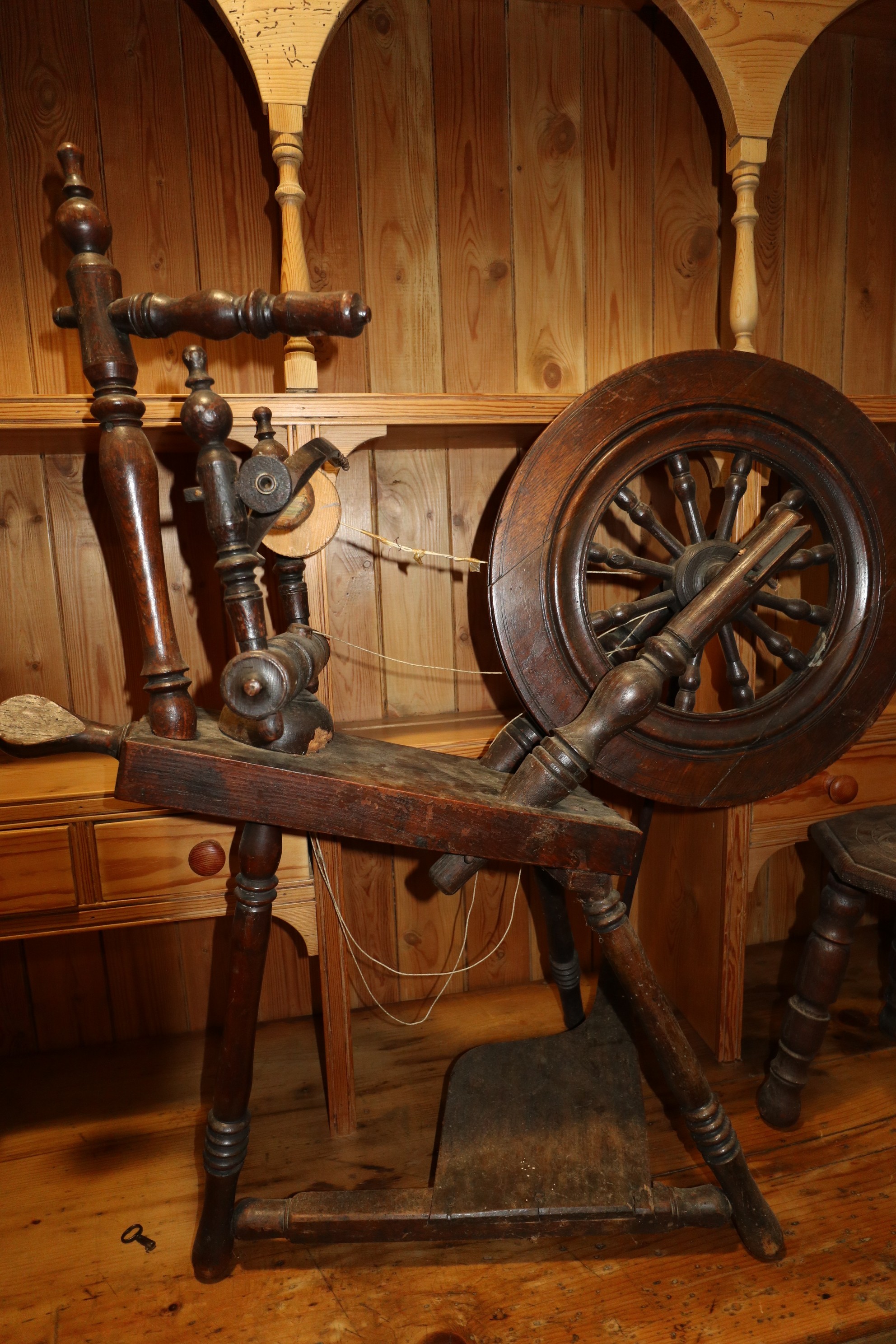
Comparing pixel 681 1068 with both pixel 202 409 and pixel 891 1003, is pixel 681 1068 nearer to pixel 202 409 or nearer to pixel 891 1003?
pixel 891 1003

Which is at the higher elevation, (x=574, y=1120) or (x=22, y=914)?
(x=22, y=914)

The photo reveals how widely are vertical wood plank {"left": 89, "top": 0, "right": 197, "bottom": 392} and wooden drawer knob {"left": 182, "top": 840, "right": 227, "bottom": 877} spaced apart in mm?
867

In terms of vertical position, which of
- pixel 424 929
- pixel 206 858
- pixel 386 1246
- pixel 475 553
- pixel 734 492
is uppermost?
pixel 734 492

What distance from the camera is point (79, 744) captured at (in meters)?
0.91

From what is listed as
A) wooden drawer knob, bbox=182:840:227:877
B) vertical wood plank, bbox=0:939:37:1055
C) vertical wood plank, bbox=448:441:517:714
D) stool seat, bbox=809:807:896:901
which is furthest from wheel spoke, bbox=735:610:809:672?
vertical wood plank, bbox=0:939:37:1055

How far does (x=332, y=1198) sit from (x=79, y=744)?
0.70 metres

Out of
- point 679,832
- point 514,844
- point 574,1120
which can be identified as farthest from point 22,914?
point 679,832

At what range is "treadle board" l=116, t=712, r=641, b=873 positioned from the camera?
0.88m

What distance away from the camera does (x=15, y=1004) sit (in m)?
1.59

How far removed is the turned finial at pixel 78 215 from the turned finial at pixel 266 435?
0.83 feet

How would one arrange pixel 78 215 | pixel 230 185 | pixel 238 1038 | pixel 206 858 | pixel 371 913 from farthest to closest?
pixel 371 913 < pixel 230 185 < pixel 206 858 < pixel 238 1038 < pixel 78 215

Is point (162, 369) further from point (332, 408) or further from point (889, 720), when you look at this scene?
point (889, 720)

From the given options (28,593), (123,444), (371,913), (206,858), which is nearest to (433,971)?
(371,913)

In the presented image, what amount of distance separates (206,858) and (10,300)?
1075mm
